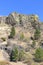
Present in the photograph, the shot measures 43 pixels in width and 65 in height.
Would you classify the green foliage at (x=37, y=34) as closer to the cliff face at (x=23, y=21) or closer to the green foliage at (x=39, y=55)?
the cliff face at (x=23, y=21)

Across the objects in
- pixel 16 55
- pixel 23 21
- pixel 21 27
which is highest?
pixel 23 21

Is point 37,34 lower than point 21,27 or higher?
lower

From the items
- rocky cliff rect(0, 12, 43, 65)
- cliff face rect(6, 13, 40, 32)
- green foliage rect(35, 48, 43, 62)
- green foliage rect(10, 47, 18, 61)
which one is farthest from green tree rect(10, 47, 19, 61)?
cliff face rect(6, 13, 40, 32)

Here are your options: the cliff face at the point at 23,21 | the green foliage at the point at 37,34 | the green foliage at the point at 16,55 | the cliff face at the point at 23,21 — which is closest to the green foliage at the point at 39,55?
the green foliage at the point at 16,55

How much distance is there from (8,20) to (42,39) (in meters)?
33.7

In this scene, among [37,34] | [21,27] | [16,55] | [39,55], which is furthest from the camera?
[21,27]

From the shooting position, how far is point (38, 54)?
85.0 meters

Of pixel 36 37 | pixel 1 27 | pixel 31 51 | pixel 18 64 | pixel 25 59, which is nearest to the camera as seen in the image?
pixel 18 64

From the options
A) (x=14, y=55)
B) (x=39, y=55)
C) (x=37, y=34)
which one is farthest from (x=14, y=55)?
(x=37, y=34)

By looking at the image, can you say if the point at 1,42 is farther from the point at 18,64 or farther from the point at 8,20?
the point at 8,20

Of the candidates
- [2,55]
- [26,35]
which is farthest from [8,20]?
[2,55]

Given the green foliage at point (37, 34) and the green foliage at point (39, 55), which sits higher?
the green foliage at point (37, 34)

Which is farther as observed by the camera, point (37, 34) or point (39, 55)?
point (37, 34)

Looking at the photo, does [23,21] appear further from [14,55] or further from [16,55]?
[16,55]
